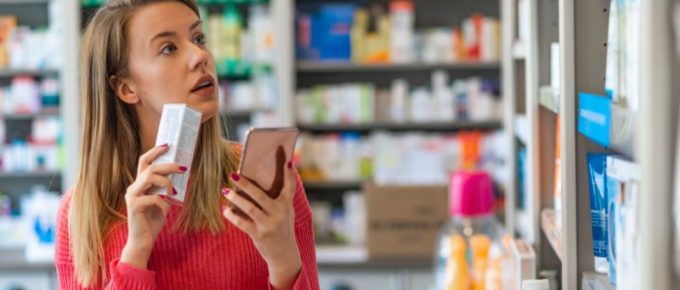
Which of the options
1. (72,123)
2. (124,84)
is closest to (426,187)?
(72,123)

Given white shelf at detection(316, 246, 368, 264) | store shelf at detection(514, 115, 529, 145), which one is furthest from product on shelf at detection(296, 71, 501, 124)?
store shelf at detection(514, 115, 529, 145)

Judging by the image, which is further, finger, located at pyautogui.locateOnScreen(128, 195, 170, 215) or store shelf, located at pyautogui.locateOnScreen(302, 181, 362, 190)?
store shelf, located at pyautogui.locateOnScreen(302, 181, 362, 190)

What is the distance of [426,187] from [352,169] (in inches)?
20.9

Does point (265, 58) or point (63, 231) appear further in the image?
point (265, 58)

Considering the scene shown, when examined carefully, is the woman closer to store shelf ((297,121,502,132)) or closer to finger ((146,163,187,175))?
finger ((146,163,187,175))

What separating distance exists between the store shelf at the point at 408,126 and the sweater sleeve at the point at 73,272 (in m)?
3.60

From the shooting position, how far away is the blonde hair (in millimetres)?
2367

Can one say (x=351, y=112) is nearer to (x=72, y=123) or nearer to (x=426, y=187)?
(x=426, y=187)

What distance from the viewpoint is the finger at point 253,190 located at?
1955 mm

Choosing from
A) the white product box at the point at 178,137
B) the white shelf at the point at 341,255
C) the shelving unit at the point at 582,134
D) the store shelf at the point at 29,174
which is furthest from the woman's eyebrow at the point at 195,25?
the store shelf at the point at 29,174

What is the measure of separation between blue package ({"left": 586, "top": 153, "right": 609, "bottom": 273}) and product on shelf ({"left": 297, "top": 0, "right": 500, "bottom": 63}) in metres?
3.89

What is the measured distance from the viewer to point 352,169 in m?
5.99

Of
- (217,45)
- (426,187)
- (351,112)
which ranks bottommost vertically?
(426,187)

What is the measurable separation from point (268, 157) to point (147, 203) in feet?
A: 0.94
